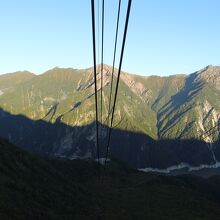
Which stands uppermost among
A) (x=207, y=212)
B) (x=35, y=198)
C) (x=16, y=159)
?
(x=16, y=159)

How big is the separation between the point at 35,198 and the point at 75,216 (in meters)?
14.6

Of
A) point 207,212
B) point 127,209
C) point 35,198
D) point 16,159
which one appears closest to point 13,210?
point 35,198

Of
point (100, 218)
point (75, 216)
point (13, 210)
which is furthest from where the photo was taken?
point (100, 218)

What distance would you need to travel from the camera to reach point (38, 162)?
19112cm

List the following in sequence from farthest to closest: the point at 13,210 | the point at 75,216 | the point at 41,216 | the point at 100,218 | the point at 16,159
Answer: the point at 16,159 → the point at 100,218 → the point at 75,216 → the point at 41,216 → the point at 13,210

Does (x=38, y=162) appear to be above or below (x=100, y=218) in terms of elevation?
above

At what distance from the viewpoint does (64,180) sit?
189 meters

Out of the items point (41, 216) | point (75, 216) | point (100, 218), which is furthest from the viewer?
point (100, 218)

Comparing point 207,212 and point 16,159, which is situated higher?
point 16,159

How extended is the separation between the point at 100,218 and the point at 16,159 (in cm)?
4496

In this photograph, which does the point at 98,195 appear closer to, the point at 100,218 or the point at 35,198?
the point at 100,218

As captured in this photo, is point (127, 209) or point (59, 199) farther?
point (127, 209)

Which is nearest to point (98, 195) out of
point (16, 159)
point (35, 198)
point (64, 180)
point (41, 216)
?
point (64, 180)

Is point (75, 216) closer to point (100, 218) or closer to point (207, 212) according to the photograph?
point (100, 218)
